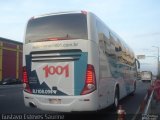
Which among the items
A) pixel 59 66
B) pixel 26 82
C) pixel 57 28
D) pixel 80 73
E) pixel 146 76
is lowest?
pixel 146 76

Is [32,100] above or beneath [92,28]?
beneath

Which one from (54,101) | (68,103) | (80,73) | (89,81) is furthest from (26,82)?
(89,81)

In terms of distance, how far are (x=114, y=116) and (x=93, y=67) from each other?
2779 mm

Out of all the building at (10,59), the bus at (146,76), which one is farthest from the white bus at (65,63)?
the bus at (146,76)

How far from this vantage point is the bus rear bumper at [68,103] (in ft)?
34.2

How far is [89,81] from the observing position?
34.6 ft

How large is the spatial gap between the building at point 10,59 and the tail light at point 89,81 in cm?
4784

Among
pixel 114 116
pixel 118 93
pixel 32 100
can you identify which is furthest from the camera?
pixel 118 93

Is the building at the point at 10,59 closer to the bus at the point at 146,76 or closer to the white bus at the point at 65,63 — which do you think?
the bus at the point at 146,76

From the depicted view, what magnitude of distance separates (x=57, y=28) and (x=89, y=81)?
2006 mm

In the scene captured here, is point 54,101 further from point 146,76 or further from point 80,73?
point 146,76

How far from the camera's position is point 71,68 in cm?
1071

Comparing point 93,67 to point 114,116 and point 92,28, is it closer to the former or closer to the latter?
point 92,28

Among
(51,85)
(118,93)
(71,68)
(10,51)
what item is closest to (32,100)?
(51,85)
